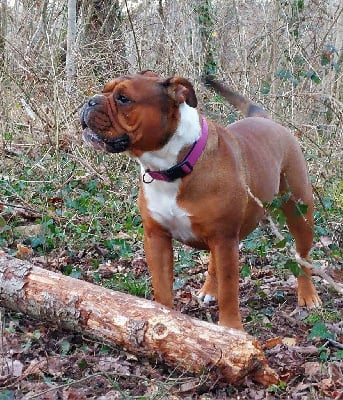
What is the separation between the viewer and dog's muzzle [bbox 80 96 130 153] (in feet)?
13.7

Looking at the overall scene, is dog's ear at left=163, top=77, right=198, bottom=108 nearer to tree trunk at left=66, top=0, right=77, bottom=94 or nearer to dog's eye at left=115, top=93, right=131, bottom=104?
dog's eye at left=115, top=93, right=131, bottom=104

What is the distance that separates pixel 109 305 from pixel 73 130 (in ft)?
15.1

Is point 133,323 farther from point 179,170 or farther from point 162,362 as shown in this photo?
point 179,170

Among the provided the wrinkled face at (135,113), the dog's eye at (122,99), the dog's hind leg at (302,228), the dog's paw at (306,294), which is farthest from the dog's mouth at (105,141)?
the dog's paw at (306,294)

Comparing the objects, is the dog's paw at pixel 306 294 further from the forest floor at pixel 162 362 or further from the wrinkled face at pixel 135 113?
the wrinkled face at pixel 135 113

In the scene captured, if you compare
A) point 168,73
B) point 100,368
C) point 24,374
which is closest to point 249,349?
point 100,368

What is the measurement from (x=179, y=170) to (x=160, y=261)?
693 millimetres

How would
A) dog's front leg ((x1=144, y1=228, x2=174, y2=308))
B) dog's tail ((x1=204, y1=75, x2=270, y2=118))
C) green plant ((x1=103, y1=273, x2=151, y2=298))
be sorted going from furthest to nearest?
dog's tail ((x1=204, y1=75, x2=270, y2=118)) < green plant ((x1=103, y1=273, x2=151, y2=298)) < dog's front leg ((x1=144, y1=228, x2=174, y2=308))

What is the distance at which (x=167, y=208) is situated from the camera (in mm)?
4465

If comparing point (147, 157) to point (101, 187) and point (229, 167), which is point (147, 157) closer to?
point (229, 167)

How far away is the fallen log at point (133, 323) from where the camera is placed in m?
3.77

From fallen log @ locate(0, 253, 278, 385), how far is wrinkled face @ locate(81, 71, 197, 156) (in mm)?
950

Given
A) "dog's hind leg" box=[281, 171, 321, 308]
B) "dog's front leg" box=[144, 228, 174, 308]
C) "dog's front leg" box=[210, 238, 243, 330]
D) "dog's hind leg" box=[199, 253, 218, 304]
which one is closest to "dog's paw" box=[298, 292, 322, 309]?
"dog's hind leg" box=[281, 171, 321, 308]

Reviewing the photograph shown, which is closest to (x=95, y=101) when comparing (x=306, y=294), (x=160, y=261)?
(x=160, y=261)
